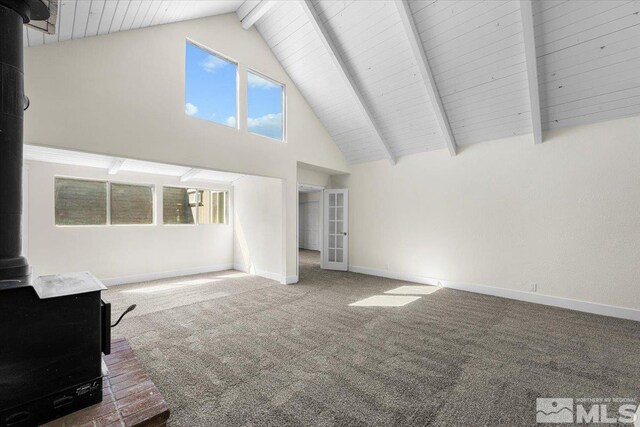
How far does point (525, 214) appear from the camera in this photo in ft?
14.5

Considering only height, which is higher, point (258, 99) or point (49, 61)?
point (258, 99)

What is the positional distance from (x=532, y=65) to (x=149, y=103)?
4.90 metres

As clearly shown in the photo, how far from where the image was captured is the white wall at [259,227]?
561cm

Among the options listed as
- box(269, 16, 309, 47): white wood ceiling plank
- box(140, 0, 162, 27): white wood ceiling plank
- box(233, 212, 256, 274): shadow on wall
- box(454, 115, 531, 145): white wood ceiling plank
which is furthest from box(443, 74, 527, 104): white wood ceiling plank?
box(233, 212, 256, 274): shadow on wall

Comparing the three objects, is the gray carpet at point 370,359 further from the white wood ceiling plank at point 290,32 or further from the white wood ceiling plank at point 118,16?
the white wood ceiling plank at point 290,32

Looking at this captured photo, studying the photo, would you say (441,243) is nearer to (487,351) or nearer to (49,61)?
(487,351)

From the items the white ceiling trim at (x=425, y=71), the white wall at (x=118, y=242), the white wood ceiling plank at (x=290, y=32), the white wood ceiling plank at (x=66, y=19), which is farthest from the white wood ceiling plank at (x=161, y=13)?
the white wall at (x=118, y=242)

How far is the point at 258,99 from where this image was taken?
5070mm

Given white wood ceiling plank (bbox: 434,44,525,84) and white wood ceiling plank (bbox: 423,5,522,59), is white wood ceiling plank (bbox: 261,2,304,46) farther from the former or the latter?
white wood ceiling plank (bbox: 434,44,525,84)

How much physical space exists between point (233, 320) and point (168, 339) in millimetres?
755

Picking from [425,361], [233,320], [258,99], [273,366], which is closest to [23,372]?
[273,366]

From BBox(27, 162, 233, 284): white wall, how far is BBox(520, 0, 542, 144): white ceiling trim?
6175 mm

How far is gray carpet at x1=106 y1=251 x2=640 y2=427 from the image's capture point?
6.11 feet

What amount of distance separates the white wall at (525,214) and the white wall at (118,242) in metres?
4.01
